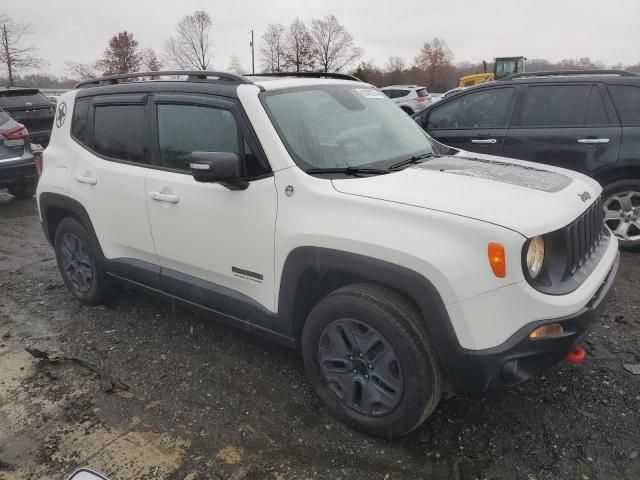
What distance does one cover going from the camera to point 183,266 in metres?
3.41

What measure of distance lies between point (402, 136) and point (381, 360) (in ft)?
5.21

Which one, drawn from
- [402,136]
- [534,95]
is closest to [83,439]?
[402,136]

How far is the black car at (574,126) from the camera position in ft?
16.9

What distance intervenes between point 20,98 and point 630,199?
10.9 meters

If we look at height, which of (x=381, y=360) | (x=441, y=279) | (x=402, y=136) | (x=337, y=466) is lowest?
(x=337, y=466)

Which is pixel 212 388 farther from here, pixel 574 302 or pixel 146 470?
pixel 574 302

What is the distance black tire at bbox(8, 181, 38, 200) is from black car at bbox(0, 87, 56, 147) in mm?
1657

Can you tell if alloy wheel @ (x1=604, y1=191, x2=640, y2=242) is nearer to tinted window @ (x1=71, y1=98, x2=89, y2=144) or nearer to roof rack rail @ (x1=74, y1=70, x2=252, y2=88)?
roof rack rail @ (x1=74, y1=70, x2=252, y2=88)

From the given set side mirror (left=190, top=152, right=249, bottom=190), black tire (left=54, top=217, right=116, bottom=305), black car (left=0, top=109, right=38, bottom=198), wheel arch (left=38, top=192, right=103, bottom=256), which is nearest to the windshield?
side mirror (left=190, top=152, right=249, bottom=190)

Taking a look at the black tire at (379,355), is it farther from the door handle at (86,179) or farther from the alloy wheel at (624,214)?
the alloy wheel at (624,214)

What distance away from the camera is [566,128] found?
5.39m

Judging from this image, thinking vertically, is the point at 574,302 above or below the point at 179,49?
below

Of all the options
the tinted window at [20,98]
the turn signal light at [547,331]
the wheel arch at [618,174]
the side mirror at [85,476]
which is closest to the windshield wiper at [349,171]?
the turn signal light at [547,331]

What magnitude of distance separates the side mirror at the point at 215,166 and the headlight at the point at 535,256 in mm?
1509
